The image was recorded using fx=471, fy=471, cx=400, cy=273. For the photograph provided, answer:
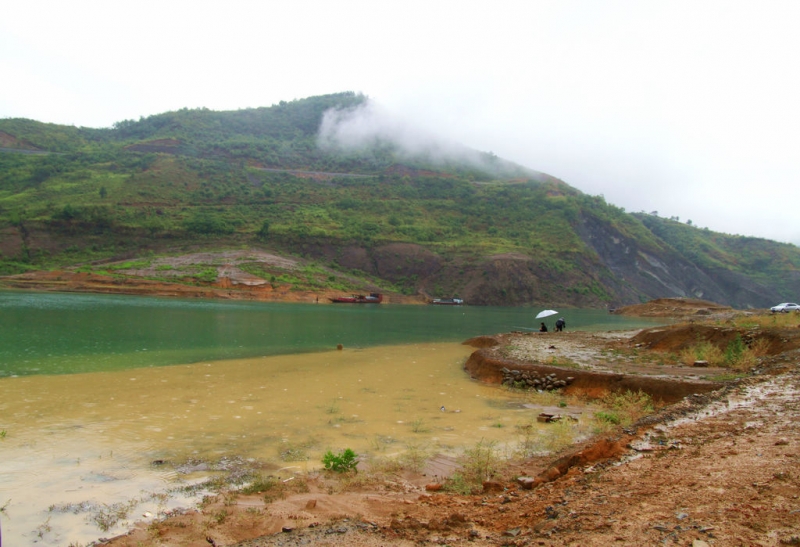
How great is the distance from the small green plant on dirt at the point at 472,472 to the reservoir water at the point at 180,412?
0.91 metres

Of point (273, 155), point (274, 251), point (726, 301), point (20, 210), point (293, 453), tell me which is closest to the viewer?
point (293, 453)

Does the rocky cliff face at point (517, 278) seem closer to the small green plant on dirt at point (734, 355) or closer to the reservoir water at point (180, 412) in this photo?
the reservoir water at point (180, 412)

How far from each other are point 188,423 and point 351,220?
9279cm

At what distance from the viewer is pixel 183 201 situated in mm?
92062

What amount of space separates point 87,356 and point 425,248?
7843cm

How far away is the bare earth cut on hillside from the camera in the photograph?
13.5ft

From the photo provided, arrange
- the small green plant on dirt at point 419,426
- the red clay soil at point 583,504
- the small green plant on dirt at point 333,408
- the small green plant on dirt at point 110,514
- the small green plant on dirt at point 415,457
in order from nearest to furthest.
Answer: the red clay soil at point 583,504, the small green plant on dirt at point 110,514, the small green plant on dirt at point 415,457, the small green plant on dirt at point 419,426, the small green plant on dirt at point 333,408

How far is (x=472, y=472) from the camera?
298 inches

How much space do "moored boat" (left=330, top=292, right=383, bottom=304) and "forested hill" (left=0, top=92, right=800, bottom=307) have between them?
17.1 ft

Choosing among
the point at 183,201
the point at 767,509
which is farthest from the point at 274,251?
the point at 767,509

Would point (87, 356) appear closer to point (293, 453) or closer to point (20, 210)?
point (293, 453)

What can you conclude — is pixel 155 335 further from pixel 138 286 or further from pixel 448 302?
pixel 448 302

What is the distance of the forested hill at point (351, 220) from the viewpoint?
3108 inches

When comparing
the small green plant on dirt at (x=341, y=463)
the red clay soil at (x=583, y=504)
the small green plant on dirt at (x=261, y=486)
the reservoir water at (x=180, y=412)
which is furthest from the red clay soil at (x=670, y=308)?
the small green plant on dirt at (x=261, y=486)
